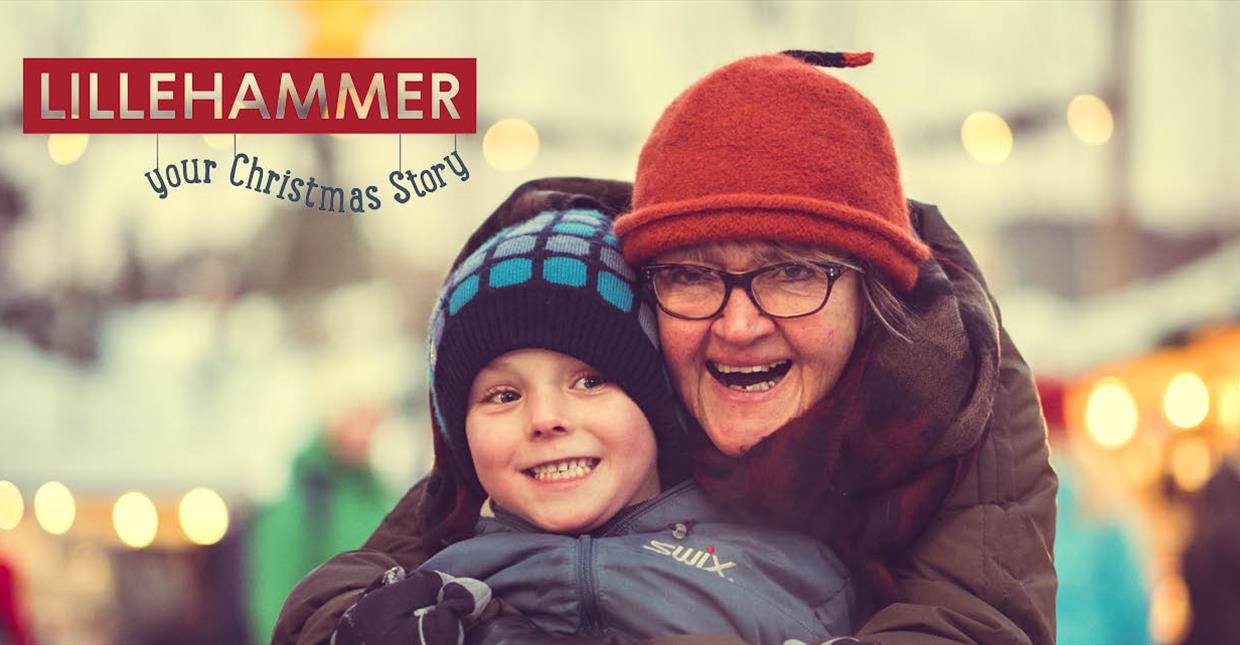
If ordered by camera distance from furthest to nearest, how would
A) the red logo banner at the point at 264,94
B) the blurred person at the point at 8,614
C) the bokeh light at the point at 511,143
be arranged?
1. the bokeh light at the point at 511,143
2. the blurred person at the point at 8,614
3. the red logo banner at the point at 264,94

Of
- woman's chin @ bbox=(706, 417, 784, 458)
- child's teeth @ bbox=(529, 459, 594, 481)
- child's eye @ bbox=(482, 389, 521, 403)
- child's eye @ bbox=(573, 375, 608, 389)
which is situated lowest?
child's teeth @ bbox=(529, 459, 594, 481)

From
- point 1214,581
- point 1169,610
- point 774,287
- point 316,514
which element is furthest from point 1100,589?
point 316,514

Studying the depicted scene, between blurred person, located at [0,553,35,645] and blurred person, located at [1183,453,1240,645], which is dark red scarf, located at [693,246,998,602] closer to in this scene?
blurred person, located at [1183,453,1240,645]

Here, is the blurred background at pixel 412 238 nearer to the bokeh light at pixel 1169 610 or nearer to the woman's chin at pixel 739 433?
the bokeh light at pixel 1169 610

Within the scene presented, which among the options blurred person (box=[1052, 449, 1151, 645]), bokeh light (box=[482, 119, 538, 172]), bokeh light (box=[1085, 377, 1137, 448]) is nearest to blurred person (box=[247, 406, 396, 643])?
bokeh light (box=[482, 119, 538, 172])

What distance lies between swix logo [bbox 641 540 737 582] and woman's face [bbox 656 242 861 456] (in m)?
0.14

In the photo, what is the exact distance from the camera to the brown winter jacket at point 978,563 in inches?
66.5

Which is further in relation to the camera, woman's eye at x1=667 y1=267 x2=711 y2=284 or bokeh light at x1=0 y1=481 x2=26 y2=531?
bokeh light at x1=0 y1=481 x2=26 y2=531

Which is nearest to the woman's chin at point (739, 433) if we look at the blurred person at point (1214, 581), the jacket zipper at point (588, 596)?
the jacket zipper at point (588, 596)

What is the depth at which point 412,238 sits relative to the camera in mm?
5055

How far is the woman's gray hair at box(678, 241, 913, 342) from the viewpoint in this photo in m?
1.71

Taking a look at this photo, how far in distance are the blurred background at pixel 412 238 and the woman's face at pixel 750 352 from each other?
A: 2.97 meters

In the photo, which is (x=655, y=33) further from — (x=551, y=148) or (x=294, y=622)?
(x=294, y=622)

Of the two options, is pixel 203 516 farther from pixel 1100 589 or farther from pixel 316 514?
pixel 1100 589
